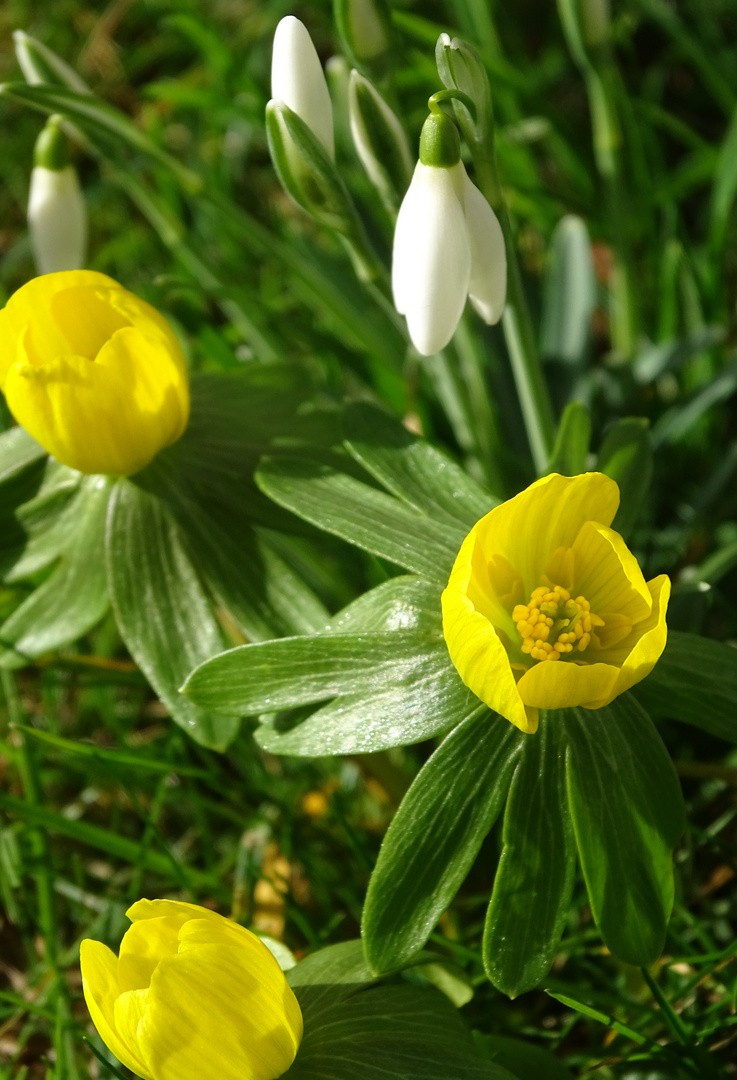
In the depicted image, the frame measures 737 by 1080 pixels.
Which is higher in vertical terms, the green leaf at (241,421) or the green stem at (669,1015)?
the green leaf at (241,421)

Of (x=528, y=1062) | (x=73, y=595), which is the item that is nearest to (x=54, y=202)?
(x=73, y=595)

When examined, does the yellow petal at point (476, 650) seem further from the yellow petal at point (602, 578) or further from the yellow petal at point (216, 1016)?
the yellow petal at point (216, 1016)

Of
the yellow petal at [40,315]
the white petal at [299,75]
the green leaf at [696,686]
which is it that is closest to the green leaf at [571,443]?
the green leaf at [696,686]

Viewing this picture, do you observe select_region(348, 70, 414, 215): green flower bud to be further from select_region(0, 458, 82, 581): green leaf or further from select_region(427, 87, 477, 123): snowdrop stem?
select_region(0, 458, 82, 581): green leaf

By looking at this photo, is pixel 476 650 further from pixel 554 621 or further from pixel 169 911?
pixel 169 911

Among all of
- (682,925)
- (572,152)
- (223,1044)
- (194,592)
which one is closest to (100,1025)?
(223,1044)

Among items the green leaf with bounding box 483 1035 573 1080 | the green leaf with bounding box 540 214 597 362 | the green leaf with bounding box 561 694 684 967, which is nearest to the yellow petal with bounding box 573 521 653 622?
the green leaf with bounding box 561 694 684 967

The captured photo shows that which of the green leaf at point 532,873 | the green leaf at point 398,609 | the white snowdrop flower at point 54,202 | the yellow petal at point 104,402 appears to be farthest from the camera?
the white snowdrop flower at point 54,202
